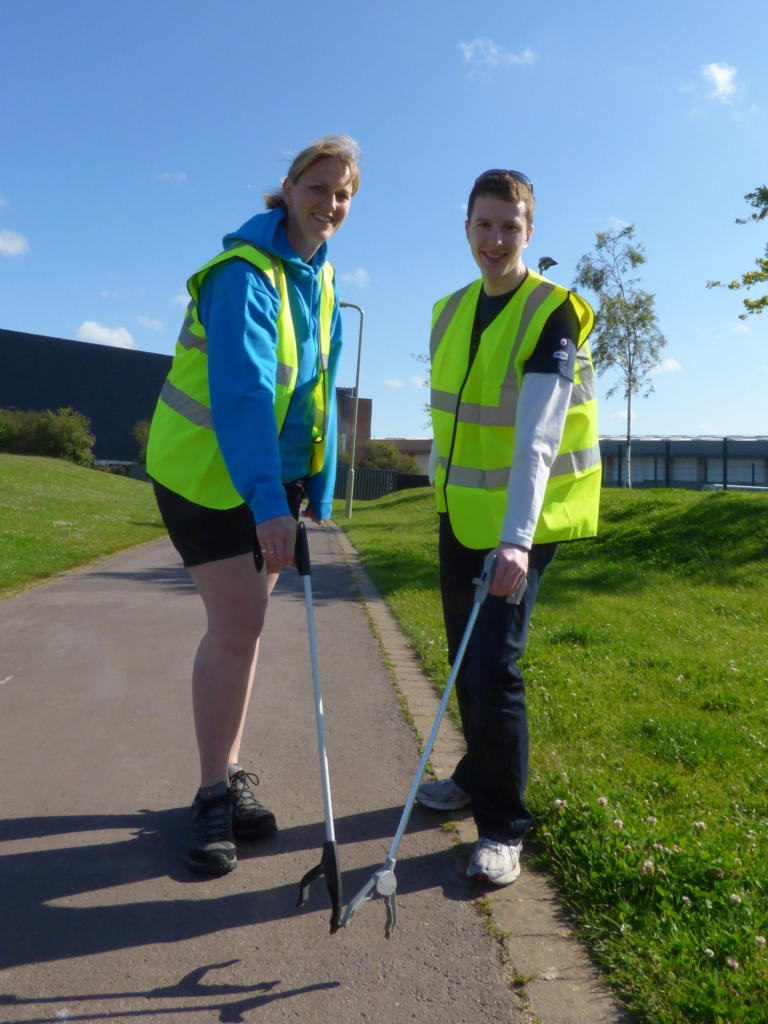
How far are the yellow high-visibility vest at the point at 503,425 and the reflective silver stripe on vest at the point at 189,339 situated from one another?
0.83 meters

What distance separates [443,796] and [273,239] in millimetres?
2090

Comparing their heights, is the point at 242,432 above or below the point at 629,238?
below

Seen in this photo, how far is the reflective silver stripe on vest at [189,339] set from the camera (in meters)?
2.89

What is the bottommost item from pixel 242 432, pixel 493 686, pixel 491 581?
pixel 493 686

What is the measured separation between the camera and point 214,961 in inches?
90.8

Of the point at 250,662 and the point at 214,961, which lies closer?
the point at 214,961

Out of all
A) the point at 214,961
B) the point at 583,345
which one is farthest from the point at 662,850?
the point at 583,345

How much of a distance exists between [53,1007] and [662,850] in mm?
1788

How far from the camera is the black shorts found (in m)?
2.85

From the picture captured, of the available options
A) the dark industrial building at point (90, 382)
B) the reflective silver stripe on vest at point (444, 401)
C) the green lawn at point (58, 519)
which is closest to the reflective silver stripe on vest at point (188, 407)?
the reflective silver stripe on vest at point (444, 401)

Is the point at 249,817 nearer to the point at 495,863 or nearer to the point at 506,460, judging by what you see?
the point at 495,863

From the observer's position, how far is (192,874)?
9.13ft

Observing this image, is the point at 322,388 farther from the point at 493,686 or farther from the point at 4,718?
the point at 4,718

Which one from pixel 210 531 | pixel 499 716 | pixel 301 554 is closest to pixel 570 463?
pixel 499 716
